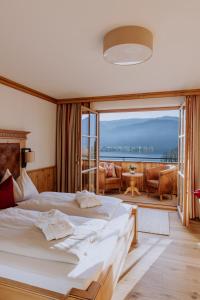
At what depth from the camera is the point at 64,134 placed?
4.55 metres

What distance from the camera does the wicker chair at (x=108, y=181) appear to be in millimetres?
5938

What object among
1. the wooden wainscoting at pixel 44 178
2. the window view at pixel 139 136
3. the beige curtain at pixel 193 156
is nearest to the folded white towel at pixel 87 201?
the wooden wainscoting at pixel 44 178

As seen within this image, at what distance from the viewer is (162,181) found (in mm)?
5477

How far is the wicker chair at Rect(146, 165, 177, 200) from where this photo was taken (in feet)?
18.0

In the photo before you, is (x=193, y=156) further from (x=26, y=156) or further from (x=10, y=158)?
(x=10, y=158)

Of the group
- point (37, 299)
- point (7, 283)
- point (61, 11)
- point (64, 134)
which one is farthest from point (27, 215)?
point (64, 134)

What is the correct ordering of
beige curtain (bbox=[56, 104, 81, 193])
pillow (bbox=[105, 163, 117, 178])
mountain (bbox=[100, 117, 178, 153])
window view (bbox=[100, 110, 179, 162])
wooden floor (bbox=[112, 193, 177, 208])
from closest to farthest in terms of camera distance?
beige curtain (bbox=[56, 104, 81, 193])
wooden floor (bbox=[112, 193, 177, 208])
pillow (bbox=[105, 163, 117, 178])
window view (bbox=[100, 110, 179, 162])
mountain (bbox=[100, 117, 178, 153])

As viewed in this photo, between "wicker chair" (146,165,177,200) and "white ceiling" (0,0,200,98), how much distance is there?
8.98ft

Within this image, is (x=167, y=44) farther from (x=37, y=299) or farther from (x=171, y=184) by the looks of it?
(x=171, y=184)

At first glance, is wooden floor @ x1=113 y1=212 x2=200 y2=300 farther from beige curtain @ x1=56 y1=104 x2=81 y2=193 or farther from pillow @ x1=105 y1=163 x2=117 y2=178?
pillow @ x1=105 y1=163 x2=117 y2=178

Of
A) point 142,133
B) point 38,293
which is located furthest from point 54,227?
point 142,133


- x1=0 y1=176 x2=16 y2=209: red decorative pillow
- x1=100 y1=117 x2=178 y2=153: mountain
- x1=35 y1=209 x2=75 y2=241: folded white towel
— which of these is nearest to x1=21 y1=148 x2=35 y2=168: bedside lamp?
x1=0 y1=176 x2=16 y2=209: red decorative pillow

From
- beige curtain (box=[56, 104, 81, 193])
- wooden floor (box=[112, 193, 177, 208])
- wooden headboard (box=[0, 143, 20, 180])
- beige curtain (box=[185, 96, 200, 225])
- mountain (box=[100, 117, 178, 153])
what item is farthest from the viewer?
mountain (box=[100, 117, 178, 153])

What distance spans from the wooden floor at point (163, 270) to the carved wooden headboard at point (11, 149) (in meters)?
2.27
